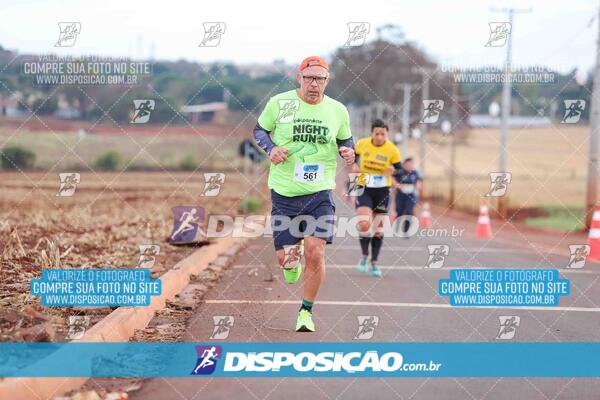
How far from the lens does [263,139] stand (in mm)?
9086

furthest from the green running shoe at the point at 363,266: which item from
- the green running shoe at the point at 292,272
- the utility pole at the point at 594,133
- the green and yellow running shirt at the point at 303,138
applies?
the utility pole at the point at 594,133

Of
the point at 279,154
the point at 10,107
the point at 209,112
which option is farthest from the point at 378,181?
the point at 209,112

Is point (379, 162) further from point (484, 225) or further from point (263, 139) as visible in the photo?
point (484, 225)

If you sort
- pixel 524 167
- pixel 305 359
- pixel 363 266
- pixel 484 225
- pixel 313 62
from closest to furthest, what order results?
pixel 305 359, pixel 313 62, pixel 363 266, pixel 484 225, pixel 524 167

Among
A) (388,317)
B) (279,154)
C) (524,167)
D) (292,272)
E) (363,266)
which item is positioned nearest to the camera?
(279,154)

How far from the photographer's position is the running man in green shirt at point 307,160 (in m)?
9.00

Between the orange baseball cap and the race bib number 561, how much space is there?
2.81 ft

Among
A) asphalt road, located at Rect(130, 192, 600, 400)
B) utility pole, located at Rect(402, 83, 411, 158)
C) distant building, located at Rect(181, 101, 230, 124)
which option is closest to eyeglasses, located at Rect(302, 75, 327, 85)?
asphalt road, located at Rect(130, 192, 600, 400)

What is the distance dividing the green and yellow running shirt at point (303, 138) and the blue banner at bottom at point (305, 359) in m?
1.51

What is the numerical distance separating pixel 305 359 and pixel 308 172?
1934 millimetres

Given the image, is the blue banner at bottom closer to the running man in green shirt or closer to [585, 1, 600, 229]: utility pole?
the running man in green shirt

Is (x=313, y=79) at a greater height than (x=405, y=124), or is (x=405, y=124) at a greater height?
(x=313, y=79)

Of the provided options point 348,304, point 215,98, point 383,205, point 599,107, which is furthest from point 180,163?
point 348,304

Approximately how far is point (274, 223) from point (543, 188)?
46834 mm
